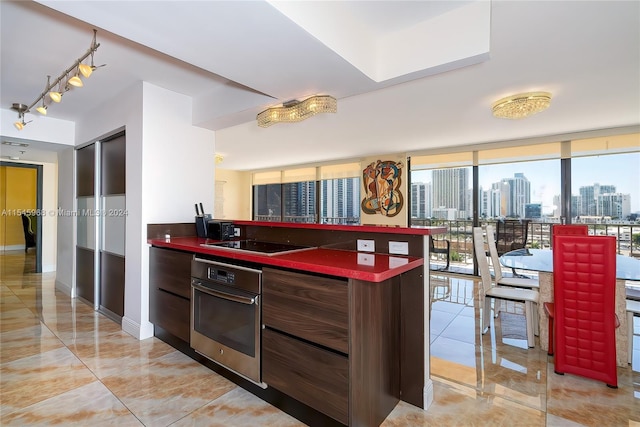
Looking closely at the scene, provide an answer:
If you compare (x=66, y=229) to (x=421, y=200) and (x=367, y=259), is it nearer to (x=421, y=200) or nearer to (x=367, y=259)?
(x=367, y=259)

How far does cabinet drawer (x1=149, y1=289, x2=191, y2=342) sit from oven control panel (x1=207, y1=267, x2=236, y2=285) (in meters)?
0.45

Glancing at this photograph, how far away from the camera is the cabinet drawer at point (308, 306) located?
1.48 meters

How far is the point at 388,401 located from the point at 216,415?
100 centimetres

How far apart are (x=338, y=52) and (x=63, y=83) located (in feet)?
9.25

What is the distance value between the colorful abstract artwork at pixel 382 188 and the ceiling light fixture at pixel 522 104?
327 cm

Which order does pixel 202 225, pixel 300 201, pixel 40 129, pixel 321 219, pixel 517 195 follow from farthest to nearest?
1. pixel 300 201
2. pixel 321 219
3. pixel 517 195
4. pixel 40 129
5. pixel 202 225

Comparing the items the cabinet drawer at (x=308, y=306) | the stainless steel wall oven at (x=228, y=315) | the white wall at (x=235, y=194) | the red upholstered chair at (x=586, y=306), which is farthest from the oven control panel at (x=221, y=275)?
the white wall at (x=235, y=194)

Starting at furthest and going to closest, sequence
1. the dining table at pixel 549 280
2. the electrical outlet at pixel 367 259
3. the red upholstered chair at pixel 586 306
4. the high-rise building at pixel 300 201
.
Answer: the high-rise building at pixel 300 201, the dining table at pixel 549 280, the red upholstered chair at pixel 586 306, the electrical outlet at pixel 367 259

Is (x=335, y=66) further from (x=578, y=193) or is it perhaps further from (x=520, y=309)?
(x=578, y=193)

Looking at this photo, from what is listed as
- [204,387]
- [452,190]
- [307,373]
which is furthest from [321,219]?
[307,373]

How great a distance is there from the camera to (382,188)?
6770 millimetres

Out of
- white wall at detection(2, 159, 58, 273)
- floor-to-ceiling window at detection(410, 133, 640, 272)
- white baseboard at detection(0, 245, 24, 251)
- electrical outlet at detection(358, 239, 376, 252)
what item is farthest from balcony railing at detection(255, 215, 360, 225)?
white baseboard at detection(0, 245, 24, 251)

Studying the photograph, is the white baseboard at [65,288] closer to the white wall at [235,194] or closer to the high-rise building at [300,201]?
the white wall at [235,194]

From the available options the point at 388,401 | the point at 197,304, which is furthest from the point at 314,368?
the point at 197,304
